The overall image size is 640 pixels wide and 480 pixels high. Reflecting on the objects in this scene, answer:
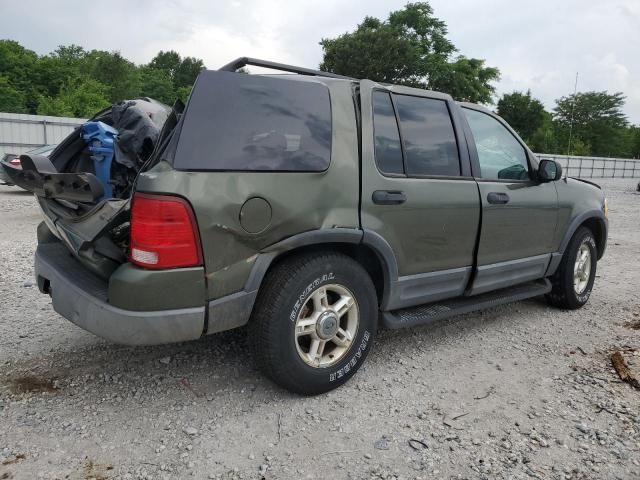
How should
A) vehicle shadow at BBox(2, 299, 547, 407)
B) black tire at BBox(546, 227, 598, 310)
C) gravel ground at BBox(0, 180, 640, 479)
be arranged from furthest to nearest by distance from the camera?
black tire at BBox(546, 227, 598, 310) → vehicle shadow at BBox(2, 299, 547, 407) → gravel ground at BBox(0, 180, 640, 479)

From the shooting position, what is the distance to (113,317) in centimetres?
247

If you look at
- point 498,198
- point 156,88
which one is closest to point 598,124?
point 156,88

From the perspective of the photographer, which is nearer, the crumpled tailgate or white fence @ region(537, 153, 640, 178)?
the crumpled tailgate

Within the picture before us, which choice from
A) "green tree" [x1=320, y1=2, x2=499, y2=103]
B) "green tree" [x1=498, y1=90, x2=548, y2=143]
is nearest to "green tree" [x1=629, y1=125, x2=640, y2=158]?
"green tree" [x1=498, y1=90, x2=548, y2=143]

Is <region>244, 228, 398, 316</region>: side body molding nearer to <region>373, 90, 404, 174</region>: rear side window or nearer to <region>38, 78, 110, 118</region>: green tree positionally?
<region>373, 90, 404, 174</region>: rear side window

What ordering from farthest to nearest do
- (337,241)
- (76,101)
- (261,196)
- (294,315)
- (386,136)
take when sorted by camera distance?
(76,101)
(386,136)
(337,241)
(294,315)
(261,196)

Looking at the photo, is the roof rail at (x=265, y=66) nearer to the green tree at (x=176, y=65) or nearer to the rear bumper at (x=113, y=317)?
the rear bumper at (x=113, y=317)

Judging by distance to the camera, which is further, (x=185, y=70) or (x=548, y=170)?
(x=185, y=70)

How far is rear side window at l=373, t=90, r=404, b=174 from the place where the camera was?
3170 mm

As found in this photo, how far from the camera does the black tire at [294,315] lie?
8.97 feet

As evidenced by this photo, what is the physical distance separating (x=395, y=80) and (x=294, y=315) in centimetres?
4638

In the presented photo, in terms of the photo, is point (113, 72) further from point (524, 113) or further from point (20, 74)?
point (524, 113)

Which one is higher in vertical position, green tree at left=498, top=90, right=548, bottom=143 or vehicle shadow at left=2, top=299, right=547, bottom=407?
green tree at left=498, top=90, right=548, bottom=143

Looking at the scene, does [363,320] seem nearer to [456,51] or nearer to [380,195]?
[380,195]
